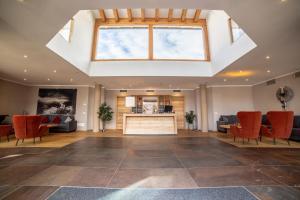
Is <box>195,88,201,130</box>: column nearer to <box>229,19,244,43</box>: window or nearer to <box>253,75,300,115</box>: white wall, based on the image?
<box>253,75,300,115</box>: white wall

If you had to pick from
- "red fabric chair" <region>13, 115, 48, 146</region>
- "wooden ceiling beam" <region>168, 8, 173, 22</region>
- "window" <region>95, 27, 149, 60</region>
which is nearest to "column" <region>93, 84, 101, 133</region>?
"window" <region>95, 27, 149, 60</region>

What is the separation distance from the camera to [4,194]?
174 cm

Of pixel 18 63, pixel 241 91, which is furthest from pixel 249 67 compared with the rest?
pixel 18 63

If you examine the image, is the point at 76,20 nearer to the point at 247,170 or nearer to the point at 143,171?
the point at 143,171

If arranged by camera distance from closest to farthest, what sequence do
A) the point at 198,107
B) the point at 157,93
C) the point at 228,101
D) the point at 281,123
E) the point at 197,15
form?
1. the point at 281,123
2. the point at 197,15
3. the point at 228,101
4. the point at 198,107
5. the point at 157,93

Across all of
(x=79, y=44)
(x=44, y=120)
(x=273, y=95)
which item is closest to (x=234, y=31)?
(x=273, y=95)

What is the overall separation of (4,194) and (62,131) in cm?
738

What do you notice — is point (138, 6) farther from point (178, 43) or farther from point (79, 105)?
point (79, 105)

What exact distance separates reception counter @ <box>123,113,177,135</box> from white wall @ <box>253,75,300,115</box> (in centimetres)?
547

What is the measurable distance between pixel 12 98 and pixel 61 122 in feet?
10.8

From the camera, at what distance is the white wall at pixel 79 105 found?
30.8 feet

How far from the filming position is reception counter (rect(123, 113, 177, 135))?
7.47m

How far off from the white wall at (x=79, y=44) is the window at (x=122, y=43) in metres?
0.65

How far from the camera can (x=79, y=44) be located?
265 inches
